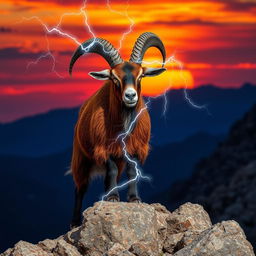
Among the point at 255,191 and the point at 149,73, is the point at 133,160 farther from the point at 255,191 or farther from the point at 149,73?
the point at 255,191

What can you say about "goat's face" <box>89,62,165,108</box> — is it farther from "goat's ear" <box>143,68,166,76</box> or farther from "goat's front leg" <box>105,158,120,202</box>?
"goat's front leg" <box>105,158,120,202</box>

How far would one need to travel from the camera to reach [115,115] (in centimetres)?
1923

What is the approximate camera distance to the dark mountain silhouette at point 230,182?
71.2 metres

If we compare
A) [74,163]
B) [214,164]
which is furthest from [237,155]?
[74,163]

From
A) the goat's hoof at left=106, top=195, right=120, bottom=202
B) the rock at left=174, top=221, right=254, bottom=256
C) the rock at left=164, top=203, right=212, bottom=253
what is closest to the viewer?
the rock at left=174, top=221, right=254, bottom=256

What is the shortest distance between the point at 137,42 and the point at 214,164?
325 feet

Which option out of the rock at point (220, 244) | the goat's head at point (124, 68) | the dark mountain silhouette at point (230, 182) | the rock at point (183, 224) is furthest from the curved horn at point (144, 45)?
the dark mountain silhouette at point (230, 182)

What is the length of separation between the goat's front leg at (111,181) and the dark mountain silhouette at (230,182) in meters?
49.3

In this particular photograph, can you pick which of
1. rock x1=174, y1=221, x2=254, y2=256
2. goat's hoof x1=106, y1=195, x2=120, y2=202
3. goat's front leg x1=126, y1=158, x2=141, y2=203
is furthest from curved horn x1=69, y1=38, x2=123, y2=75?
rock x1=174, y1=221, x2=254, y2=256

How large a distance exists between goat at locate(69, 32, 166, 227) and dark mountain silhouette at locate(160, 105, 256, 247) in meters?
48.6

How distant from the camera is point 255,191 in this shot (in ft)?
245

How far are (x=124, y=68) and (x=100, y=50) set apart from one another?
4.27ft

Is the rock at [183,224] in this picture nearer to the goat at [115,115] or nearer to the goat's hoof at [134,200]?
the goat's hoof at [134,200]

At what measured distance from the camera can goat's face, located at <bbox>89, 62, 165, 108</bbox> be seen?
59.5 ft
